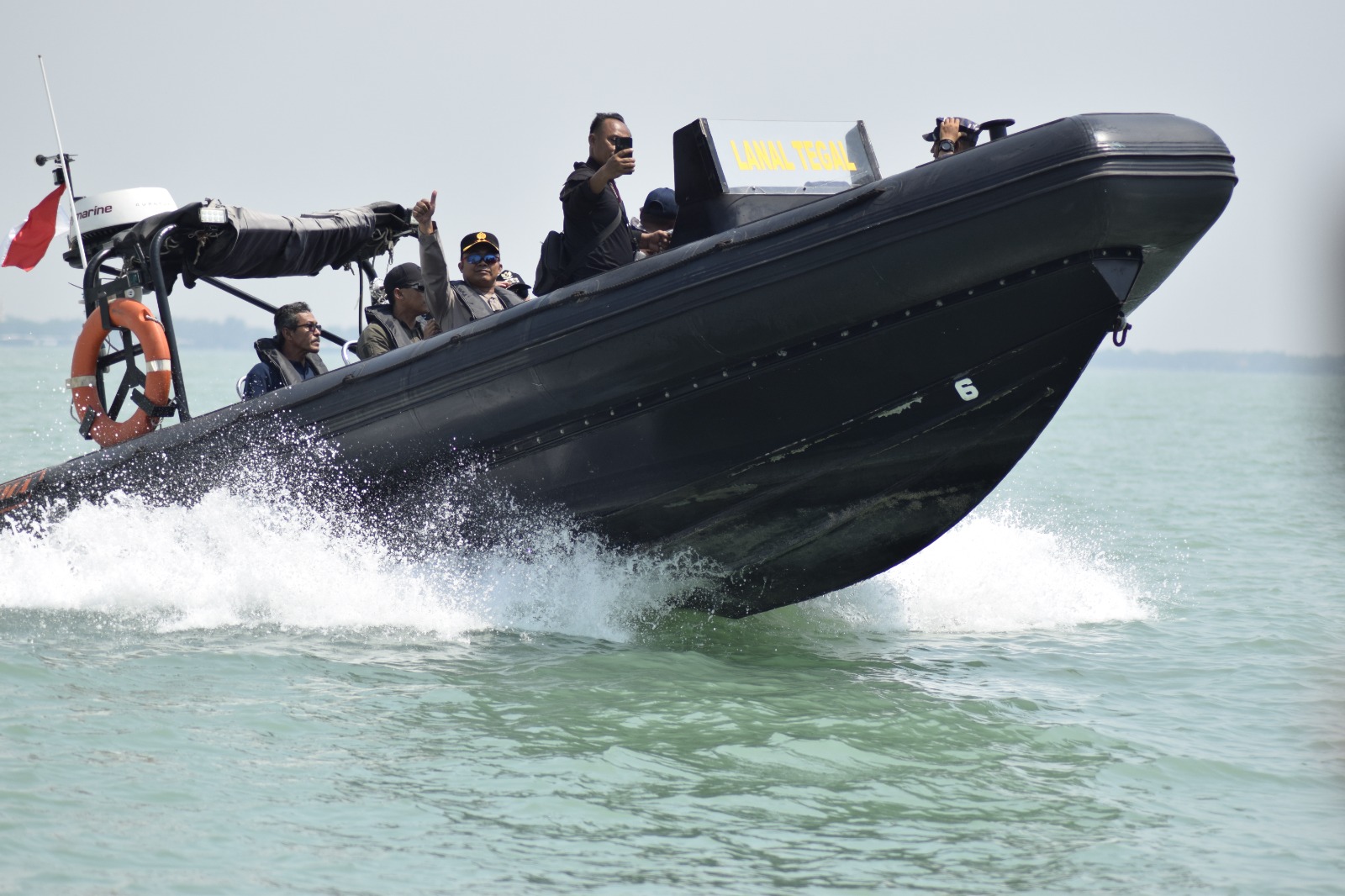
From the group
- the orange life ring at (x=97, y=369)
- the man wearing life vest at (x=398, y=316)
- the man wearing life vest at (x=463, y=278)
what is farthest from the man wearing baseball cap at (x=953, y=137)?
the orange life ring at (x=97, y=369)

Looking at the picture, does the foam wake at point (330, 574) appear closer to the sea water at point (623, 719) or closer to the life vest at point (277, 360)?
the sea water at point (623, 719)

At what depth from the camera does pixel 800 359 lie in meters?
5.10

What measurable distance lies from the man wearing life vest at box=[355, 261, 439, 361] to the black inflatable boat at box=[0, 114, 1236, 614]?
572mm

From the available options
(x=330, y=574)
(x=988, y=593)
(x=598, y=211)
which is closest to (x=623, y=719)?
(x=330, y=574)

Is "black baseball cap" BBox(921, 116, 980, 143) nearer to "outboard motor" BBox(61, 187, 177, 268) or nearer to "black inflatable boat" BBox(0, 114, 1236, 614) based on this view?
"black inflatable boat" BBox(0, 114, 1236, 614)

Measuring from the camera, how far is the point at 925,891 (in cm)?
307

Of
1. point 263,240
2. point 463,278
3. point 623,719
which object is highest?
point 263,240

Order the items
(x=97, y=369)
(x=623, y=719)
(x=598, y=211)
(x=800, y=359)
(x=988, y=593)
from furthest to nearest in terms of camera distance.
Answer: (x=988, y=593), (x=97, y=369), (x=598, y=211), (x=800, y=359), (x=623, y=719)

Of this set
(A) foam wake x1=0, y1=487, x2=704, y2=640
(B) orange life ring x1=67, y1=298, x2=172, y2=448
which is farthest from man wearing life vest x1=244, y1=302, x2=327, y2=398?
(A) foam wake x1=0, y1=487, x2=704, y2=640

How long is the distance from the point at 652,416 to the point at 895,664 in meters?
1.40

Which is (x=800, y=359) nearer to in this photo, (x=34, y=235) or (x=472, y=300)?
(x=472, y=300)

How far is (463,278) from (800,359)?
188 centimetres

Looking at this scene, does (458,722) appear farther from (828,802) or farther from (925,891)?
(925,891)

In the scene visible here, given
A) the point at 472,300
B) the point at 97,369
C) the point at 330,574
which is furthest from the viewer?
the point at 97,369
